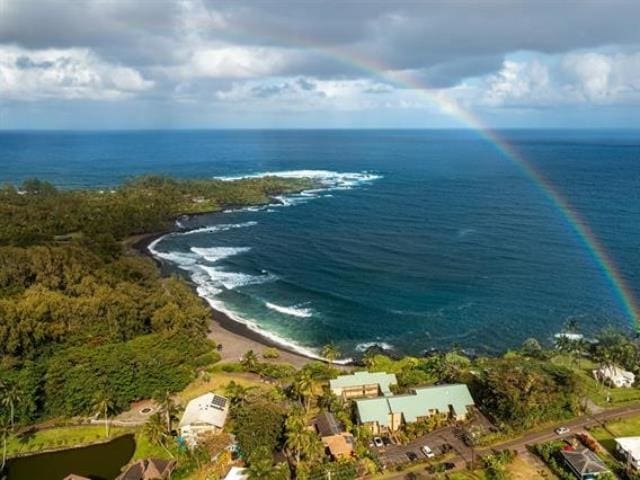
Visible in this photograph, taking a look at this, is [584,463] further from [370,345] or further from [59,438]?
[59,438]

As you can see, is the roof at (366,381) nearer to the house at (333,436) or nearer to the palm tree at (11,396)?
the house at (333,436)

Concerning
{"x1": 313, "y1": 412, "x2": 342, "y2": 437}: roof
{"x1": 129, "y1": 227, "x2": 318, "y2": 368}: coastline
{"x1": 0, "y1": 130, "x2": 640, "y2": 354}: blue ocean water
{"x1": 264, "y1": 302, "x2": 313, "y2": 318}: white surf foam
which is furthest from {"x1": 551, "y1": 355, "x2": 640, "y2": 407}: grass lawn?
{"x1": 264, "y1": 302, "x2": 313, "y2": 318}: white surf foam

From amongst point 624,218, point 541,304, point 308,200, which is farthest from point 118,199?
point 624,218

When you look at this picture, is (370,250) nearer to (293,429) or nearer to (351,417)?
(351,417)

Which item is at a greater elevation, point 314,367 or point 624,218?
point 624,218

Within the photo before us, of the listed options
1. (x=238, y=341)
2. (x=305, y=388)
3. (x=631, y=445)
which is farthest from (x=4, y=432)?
(x=631, y=445)

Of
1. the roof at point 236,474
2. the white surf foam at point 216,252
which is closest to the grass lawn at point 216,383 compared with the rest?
the roof at point 236,474

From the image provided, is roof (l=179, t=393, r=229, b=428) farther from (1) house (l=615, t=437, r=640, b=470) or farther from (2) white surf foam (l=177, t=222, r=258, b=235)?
(2) white surf foam (l=177, t=222, r=258, b=235)

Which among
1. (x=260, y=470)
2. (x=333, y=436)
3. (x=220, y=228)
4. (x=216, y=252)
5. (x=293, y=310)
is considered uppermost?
(x=220, y=228)
